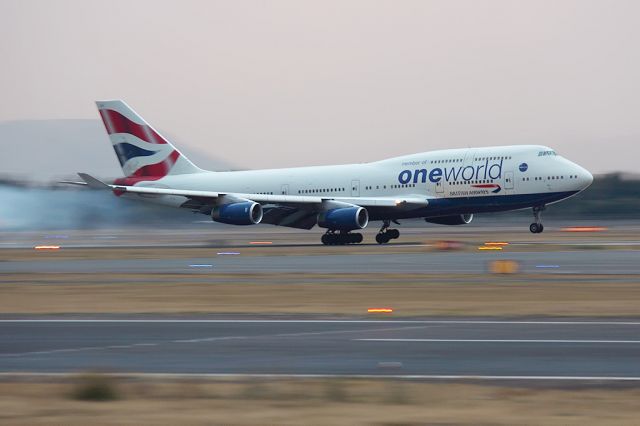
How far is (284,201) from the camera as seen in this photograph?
48812 mm

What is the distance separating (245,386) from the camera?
475 inches

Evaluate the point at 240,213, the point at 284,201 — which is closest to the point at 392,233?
the point at 284,201

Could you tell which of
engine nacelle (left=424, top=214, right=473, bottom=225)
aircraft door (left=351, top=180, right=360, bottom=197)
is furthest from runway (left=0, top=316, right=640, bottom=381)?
engine nacelle (left=424, top=214, right=473, bottom=225)

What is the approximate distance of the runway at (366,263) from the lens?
3203 centimetres

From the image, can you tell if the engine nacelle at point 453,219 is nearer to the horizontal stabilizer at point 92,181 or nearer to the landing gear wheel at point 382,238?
the landing gear wheel at point 382,238

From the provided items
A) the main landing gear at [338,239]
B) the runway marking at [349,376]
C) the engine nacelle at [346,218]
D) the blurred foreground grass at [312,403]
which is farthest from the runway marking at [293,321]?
the main landing gear at [338,239]

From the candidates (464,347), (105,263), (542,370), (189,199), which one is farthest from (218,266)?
(542,370)

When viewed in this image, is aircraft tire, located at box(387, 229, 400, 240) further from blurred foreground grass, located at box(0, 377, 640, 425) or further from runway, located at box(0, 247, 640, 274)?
blurred foreground grass, located at box(0, 377, 640, 425)

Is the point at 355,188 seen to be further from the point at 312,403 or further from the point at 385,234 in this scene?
the point at 312,403

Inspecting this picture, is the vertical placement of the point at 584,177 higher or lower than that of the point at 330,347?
higher

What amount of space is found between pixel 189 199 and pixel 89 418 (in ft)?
136

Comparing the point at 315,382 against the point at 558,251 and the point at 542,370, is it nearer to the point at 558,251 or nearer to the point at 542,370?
the point at 542,370

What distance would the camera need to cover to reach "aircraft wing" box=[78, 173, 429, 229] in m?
48.5

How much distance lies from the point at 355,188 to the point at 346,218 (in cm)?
409
